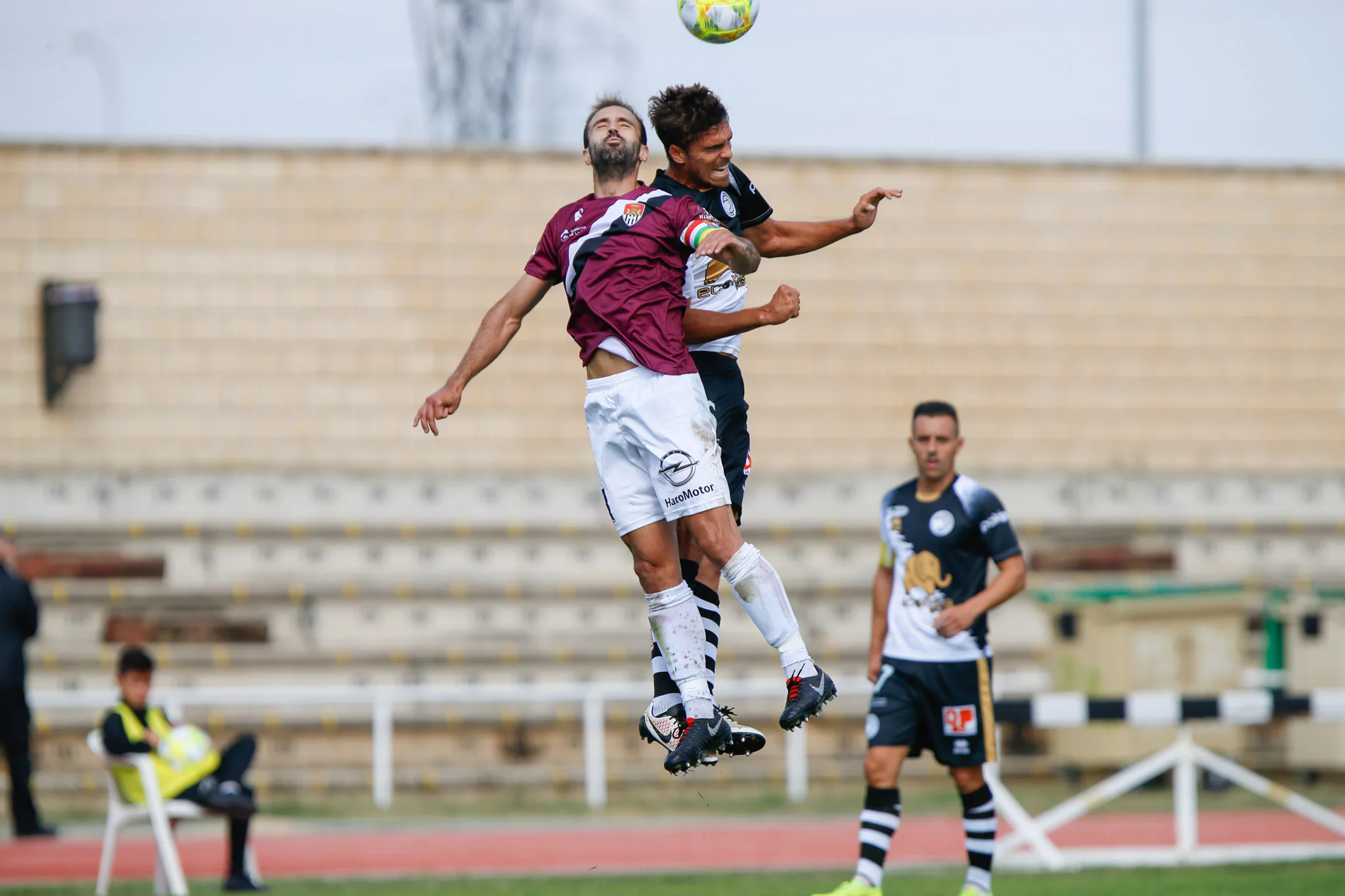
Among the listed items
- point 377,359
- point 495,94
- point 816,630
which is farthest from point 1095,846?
point 495,94

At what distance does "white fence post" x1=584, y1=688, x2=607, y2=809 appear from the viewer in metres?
14.8

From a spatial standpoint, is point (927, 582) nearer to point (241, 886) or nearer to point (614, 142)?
point (614, 142)

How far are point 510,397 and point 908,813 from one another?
6.60m

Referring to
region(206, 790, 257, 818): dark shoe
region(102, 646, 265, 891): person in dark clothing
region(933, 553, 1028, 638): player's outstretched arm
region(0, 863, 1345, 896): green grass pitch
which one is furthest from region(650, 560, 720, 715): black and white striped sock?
region(102, 646, 265, 891): person in dark clothing

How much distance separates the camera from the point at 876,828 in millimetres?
8742

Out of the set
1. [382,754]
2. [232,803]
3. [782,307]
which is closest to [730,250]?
[782,307]

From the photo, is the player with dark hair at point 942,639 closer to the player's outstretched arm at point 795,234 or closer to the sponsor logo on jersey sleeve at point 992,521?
the sponsor logo on jersey sleeve at point 992,521

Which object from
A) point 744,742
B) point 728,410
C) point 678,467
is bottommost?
point 744,742

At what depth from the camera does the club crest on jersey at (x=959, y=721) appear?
8938 mm

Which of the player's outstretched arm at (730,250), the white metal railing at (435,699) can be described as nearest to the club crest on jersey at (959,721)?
the player's outstretched arm at (730,250)

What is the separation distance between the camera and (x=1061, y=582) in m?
17.5

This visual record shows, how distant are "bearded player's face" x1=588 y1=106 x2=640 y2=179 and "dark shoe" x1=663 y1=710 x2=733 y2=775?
2.20m

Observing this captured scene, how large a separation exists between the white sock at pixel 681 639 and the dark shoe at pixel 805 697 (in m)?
0.35

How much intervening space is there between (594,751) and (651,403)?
908 cm
